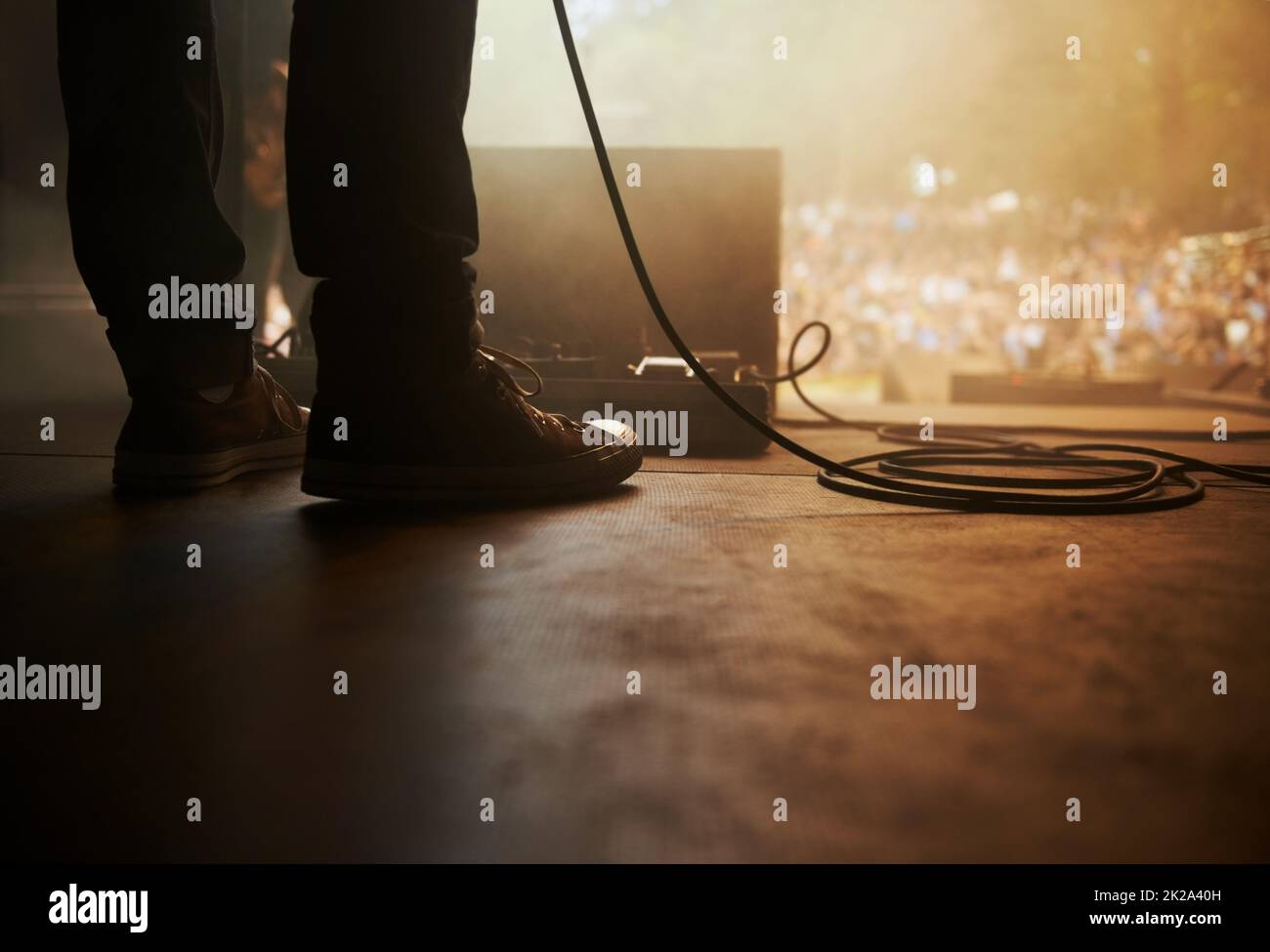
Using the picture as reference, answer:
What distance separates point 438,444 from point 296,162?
1.00 feet

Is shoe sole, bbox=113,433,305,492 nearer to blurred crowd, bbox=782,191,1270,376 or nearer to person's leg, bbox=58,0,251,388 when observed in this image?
person's leg, bbox=58,0,251,388

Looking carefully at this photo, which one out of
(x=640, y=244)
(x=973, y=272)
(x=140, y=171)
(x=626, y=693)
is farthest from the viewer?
(x=973, y=272)

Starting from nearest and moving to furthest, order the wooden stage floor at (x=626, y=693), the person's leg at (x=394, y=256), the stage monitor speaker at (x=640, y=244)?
the wooden stage floor at (x=626, y=693) → the person's leg at (x=394, y=256) → the stage monitor speaker at (x=640, y=244)

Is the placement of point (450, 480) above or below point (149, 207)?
below

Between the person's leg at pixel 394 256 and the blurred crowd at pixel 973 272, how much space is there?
4.65 metres

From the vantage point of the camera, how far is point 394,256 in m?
1.05

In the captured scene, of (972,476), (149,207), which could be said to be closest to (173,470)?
(149,207)

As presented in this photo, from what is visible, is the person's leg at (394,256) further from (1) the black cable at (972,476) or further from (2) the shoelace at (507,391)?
(1) the black cable at (972,476)

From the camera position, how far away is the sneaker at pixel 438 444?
1.09 m

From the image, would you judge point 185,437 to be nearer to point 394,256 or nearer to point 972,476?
point 394,256

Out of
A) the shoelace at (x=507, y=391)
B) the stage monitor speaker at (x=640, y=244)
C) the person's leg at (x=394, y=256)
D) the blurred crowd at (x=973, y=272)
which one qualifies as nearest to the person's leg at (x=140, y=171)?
the person's leg at (x=394, y=256)
